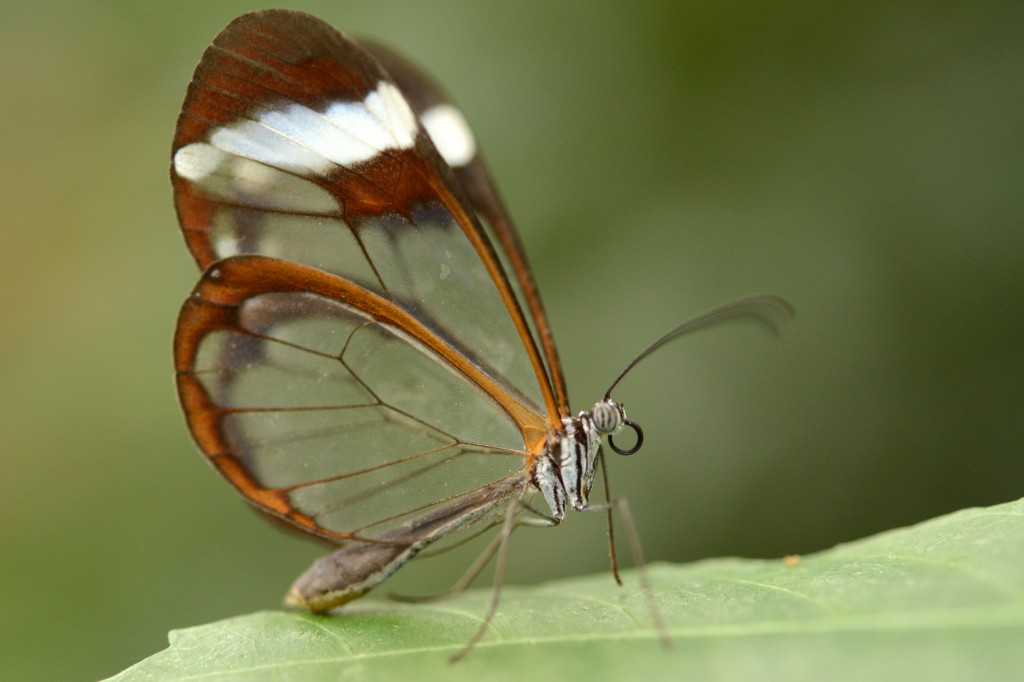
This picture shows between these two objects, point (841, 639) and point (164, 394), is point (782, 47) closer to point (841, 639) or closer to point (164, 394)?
point (164, 394)

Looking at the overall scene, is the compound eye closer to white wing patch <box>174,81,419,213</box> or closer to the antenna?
the antenna

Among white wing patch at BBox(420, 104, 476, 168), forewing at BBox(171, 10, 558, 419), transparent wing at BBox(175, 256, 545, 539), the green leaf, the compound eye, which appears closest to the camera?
the green leaf

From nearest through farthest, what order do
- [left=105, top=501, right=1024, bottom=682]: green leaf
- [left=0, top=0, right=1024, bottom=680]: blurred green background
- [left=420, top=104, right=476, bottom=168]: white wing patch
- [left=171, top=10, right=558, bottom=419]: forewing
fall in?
[left=105, top=501, right=1024, bottom=682]: green leaf → [left=171, top=10, right=558, bottom=419]: forewing → [left=420, top=104, right=476, bottom=168]: white wing patch → [left=0, top=0, right=1024, bottom=680]: blurred green background

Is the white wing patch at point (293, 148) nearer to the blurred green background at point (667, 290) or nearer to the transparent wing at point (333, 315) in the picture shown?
the transparent wing at point (333, 315)

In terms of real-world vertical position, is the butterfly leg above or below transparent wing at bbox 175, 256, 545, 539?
below

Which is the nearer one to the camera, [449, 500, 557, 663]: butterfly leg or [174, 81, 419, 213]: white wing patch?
[449, 500, 557, 663]: butterfly leg

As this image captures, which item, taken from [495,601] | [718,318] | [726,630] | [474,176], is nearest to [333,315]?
[474,176]

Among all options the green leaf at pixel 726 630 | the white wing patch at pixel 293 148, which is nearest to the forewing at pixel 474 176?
the white wing patch at pixel 293 148

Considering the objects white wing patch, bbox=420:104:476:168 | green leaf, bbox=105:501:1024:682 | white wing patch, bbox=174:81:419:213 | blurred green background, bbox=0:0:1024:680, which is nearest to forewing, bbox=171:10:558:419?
white wing patch, bbox=174:81:419:213

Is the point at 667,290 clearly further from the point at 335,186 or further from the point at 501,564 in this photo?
the point at 501,564
